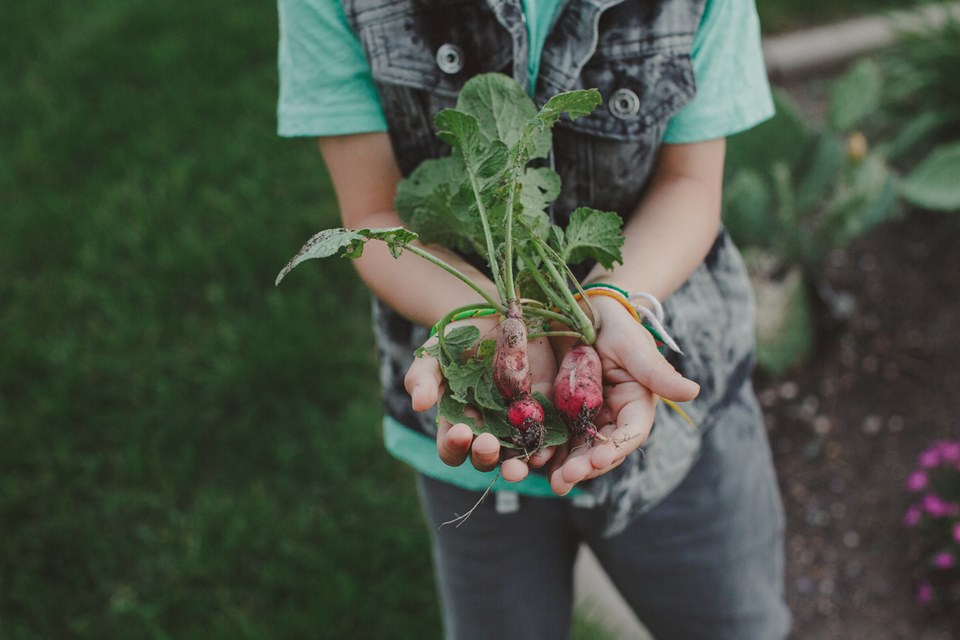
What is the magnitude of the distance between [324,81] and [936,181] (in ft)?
5.80

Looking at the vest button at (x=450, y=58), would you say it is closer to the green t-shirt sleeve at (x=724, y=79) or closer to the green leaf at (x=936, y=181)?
the green t-shirt sleeve at (x=724, y=79)

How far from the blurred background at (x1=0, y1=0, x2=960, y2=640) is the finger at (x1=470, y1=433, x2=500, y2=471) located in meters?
1.22

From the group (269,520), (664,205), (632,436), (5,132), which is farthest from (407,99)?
(5,132)

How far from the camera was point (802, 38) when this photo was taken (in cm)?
358

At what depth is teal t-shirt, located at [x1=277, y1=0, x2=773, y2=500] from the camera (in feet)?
4.17

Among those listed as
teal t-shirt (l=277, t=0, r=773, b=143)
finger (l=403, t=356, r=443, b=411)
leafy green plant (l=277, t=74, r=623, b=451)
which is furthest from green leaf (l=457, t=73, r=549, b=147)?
finger (l=403, t=356, r=443, b=411)

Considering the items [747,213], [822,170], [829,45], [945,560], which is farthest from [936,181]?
[829,45]

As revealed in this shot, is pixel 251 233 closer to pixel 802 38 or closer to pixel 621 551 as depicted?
pixel 621 551

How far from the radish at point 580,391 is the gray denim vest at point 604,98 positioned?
0.87 feet

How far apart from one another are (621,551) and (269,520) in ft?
3.63

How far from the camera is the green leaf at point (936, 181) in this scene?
2332 mm

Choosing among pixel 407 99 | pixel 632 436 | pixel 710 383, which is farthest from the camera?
pixel 710 383

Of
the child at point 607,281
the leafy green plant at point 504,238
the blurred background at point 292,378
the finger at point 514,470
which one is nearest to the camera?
the finger at point 514,470

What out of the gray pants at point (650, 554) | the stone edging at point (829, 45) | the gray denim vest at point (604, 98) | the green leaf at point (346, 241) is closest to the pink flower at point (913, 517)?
the gray pants at point (650, 554)
